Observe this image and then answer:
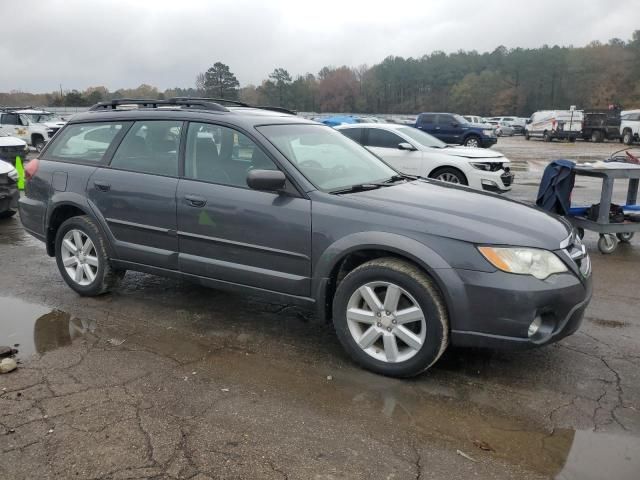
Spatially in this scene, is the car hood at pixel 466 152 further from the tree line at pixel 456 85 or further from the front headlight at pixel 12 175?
the tree line at pixel 456 85

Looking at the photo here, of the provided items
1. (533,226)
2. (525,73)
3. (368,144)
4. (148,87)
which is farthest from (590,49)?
(533,226)

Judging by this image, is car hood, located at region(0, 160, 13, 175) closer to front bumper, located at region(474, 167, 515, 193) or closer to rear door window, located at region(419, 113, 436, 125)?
front bumper, located at region(474, 167, 515, 193)

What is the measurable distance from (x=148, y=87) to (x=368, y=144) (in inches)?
2427

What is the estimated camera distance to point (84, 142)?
203 inches

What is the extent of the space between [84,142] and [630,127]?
34.9 m

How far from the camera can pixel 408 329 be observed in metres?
3.50

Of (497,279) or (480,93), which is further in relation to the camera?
(480,93)

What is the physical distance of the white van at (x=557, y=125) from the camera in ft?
122

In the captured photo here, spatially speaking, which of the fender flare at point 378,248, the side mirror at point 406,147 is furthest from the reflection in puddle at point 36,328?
the side mirror at point 406,147

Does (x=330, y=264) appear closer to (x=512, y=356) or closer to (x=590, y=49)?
(x=512, y=356)

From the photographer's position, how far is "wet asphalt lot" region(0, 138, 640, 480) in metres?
2.69

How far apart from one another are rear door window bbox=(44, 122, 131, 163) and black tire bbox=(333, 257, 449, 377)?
8.56ft

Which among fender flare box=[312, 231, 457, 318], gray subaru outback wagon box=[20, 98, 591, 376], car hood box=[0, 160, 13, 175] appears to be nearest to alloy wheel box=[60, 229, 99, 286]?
gray subaru outback wagon box=[20, 98, 591, 376]

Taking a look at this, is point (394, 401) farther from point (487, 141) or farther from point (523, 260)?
point (487, 141)
